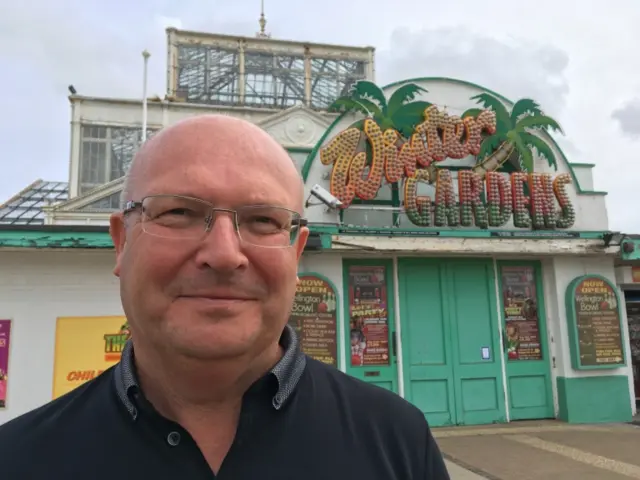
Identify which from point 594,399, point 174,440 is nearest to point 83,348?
point 174,440

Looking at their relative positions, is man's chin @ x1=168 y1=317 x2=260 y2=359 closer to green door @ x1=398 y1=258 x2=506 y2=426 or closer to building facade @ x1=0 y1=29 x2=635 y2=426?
building facade @ x1=0 y1=29 x2=635 y2=426

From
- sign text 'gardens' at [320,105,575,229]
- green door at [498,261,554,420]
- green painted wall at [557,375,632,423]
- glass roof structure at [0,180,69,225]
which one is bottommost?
green painted wall at [557,375,632,423]

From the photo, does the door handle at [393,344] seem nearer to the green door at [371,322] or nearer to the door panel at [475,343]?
the green door at [371,322]

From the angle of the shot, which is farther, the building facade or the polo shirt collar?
the building facade

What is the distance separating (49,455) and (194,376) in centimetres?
47

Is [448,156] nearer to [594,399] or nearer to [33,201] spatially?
[594,399]

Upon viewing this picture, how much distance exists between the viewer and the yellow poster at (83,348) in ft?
20.5

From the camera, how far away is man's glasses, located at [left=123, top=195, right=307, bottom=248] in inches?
45.8

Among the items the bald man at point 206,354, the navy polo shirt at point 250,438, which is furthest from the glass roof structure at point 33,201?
the bald man at point 206,354

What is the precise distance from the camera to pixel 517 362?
7914 millimetres

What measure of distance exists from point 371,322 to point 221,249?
6601mm

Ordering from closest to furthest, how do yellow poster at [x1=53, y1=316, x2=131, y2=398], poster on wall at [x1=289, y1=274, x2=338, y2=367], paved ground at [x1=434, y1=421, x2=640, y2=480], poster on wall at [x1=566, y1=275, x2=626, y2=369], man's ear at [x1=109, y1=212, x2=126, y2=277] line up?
man's ear at [x1=109, y1=212, x2=126, y2=277] < paved ground at [x1=434, y1=421, x2=640, y2=480] < yellow poster at [x1=53, y1=316, x2=131, y2=398] < poster on wall at [x1=289, y1=274, x2=338, y2=367] < poster on wall at [x1=566, y1=275, x2=626, y2=369]

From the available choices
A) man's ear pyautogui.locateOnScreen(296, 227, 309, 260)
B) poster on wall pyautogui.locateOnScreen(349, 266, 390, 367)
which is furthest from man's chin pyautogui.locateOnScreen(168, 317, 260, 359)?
poster on wall pyautogui.locateOnScreen(349, 266, 390, 367)

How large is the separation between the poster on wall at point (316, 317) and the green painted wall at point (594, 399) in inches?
152
